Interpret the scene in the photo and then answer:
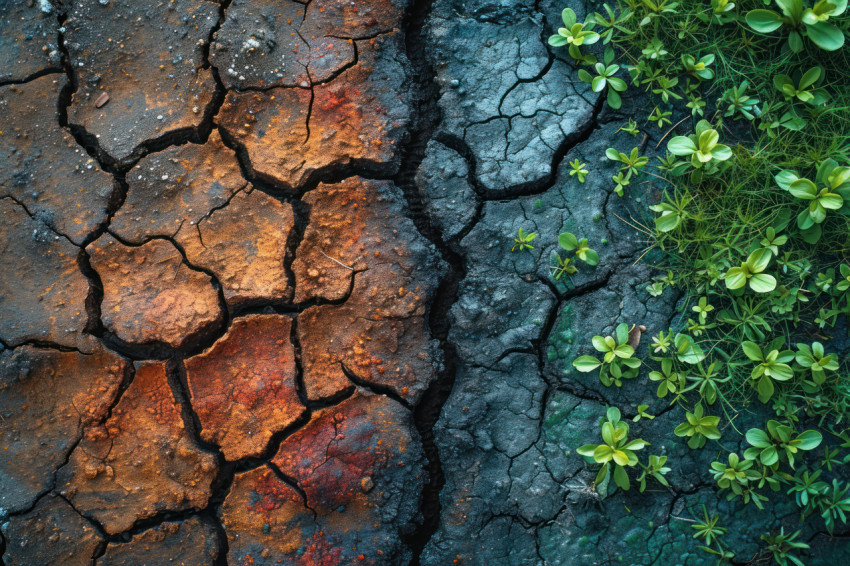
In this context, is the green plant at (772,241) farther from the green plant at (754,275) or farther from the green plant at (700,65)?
the green plant at (700,65)


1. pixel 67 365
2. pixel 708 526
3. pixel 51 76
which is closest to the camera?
pixel 708 526

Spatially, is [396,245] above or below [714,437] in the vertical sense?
above

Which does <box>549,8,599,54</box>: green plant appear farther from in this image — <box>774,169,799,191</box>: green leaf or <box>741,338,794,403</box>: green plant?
→ <box>741,338,794,403</box>: green plant

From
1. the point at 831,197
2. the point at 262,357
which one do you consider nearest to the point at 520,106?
the point at 831,197

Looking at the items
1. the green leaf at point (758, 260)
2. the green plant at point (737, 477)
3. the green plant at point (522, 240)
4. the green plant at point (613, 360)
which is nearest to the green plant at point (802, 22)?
the green leaf at point (758, 260)

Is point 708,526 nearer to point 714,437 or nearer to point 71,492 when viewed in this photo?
point 714,437

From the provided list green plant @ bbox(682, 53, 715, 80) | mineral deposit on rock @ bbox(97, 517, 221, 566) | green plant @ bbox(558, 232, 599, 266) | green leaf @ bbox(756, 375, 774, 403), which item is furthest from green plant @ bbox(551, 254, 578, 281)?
mineral deposit on rock @ bbox(97, 517, 221, 566)

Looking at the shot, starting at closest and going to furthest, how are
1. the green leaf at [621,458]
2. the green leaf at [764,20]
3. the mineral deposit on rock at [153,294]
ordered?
the green leaf at [621,458], the green leaf at [764,20], the mineral deposit on rock at [153,294]
